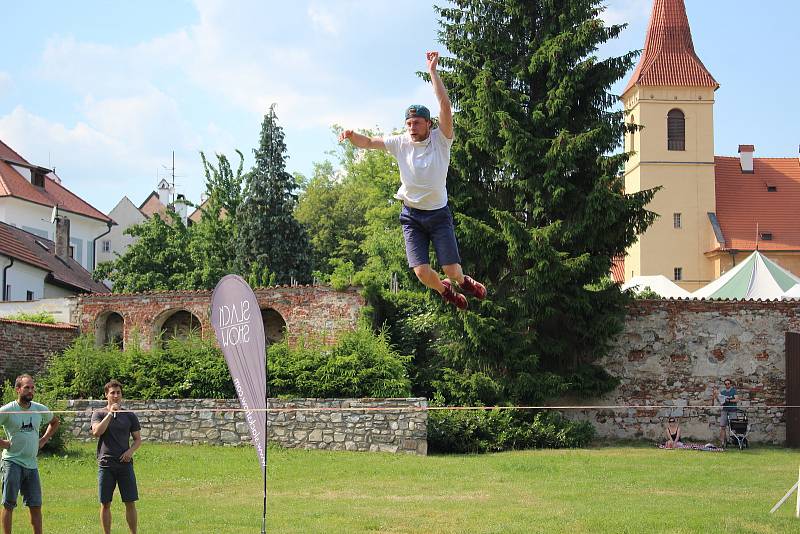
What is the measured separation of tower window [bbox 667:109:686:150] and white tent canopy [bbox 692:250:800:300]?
93.6 ft

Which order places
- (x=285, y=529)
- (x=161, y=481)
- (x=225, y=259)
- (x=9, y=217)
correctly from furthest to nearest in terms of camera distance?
(x=9, y=217) → (x=225, y=259) → (x=161, y=481) → (x=285, y=529)

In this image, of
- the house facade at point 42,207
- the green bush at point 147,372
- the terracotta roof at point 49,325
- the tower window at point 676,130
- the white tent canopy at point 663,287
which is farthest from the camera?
the tower window at point 676,130

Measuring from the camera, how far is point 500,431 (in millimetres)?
20969

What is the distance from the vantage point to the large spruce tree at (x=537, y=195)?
71.5 feet

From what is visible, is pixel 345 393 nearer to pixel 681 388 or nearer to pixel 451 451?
pixel 451 451

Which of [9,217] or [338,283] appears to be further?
[9,217]

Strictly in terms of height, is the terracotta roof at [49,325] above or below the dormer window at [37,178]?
below

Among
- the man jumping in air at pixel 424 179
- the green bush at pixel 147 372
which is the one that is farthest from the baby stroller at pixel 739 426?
the man jumping in air at pixel 424 179

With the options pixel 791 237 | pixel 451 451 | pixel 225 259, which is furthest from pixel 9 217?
pixel 791 237

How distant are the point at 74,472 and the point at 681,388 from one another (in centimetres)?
1343

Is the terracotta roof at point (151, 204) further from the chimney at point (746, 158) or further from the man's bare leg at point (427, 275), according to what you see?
the man's bare leg at point (427, 275)

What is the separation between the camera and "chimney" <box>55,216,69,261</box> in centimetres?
4512

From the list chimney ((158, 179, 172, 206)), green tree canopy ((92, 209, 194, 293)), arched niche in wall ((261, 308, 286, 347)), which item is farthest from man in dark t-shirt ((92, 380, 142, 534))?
chimney ((158, 179, 172, 206))

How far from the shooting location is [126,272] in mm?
42562
